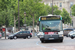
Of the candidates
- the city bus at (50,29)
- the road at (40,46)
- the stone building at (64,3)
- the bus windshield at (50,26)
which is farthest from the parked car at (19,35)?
the stone building at (64,3)

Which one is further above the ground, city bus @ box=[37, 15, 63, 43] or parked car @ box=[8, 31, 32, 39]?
city bus @ box=[37, 15, 63, 43]

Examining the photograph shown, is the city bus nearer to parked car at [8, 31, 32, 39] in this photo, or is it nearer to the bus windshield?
the bus windshield

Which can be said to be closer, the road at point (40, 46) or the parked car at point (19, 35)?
the road at point (40, 46)

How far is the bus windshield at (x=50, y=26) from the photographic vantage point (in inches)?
932

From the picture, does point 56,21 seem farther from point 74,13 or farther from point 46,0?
point 46,0

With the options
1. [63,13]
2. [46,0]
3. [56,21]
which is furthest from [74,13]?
[56,21]

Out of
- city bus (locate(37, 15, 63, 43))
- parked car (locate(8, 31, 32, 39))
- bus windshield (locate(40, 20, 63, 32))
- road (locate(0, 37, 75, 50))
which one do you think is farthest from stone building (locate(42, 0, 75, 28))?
road (locate(0, 37, 75, 50))

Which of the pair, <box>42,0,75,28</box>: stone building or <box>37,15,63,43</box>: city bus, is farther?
<box>42,0,75,28</box>: stone building

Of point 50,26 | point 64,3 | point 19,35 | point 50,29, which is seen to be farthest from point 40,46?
point 64,3

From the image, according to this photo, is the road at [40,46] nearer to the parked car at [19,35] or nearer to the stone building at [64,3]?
the parked car at [19,35]

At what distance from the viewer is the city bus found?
23.5 m

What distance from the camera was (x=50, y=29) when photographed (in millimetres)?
23609

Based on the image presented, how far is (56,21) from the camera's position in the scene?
24188 mm

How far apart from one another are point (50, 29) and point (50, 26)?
0.34 metres
